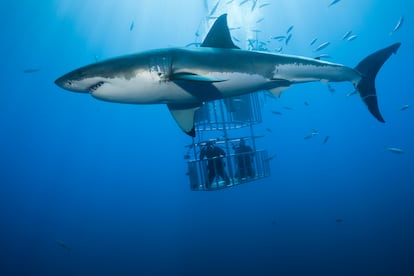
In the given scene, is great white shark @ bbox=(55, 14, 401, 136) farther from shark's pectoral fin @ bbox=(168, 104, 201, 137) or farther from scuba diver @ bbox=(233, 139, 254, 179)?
scuba diver @ bbox=(233, 139, 254, 179)

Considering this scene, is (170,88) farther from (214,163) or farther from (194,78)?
(214,163)

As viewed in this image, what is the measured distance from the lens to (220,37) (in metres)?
3.90

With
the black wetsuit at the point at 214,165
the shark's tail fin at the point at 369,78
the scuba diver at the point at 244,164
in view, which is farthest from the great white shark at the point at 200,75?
the scuba diver at the point at 244,164

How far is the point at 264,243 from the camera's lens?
2108cm

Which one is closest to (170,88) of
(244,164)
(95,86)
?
(95,86)

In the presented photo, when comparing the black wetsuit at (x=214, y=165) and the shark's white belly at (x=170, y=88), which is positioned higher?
the shark's white belly at (x=170, y=88)

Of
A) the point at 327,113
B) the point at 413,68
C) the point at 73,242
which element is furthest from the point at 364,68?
the point at 327,113

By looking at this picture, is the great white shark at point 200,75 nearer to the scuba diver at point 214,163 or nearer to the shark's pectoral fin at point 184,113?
the shark's pectoral fin at point 184,113

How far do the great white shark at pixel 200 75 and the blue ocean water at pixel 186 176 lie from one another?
8.82 m

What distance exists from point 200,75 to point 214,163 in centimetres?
447

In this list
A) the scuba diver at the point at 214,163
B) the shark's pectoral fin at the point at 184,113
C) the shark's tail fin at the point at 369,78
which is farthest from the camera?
the scuba diver at the point at 214,163

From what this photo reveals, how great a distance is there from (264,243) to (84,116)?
320 feet

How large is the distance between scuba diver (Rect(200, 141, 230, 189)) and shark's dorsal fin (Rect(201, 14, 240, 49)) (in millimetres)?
4062

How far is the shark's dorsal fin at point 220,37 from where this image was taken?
12.8 ft
